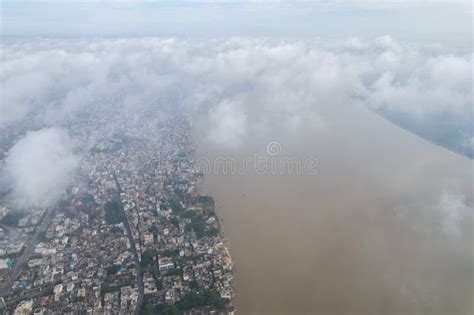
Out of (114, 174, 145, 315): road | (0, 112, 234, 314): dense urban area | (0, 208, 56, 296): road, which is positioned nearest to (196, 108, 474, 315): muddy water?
(0, 112, 234, 314): dense urban area

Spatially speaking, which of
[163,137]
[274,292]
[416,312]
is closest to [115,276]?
[274,292]

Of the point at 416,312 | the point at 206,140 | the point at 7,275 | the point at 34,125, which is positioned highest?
the point at 34,125

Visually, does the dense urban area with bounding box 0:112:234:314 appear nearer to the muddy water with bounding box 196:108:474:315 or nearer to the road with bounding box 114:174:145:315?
the road with bounding box 114:174:145:315

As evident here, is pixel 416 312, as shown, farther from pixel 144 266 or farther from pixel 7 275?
pixel 7 275

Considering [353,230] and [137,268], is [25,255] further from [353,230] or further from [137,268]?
[353,230]

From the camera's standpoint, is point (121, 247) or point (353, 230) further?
point (121, 247)

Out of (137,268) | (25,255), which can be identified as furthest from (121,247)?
(25,255)
